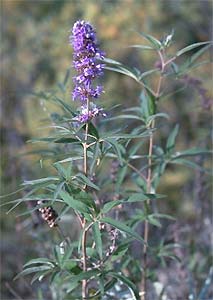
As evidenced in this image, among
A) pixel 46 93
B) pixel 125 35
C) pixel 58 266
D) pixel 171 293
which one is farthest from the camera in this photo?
pixel 125 35

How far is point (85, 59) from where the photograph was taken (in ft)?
4.72

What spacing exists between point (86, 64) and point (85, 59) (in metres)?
0.01

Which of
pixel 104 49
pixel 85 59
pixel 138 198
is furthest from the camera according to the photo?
A: pixel 104 49

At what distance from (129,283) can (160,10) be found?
5.57 metres

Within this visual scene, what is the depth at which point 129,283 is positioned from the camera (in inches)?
62.7

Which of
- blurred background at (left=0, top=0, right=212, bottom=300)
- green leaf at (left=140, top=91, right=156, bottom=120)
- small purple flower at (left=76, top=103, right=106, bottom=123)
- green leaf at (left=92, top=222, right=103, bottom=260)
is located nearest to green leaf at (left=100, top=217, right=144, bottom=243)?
green leaf at (left=92, top=222, right=103, bottom=260)

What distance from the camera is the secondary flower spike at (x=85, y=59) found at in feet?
4.72

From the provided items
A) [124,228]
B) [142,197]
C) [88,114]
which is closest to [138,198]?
[142,197]

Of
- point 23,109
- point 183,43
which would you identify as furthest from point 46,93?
point 183,43

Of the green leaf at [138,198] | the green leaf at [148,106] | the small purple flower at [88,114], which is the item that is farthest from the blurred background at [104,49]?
the small purple flower at [88,114]

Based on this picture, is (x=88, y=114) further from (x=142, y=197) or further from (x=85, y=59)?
(x=142, y=197)

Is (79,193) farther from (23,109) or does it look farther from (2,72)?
(2,72)

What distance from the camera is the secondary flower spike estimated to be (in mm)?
1439

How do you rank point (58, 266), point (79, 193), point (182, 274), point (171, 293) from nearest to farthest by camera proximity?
point (79, 193), point (58, 266), point (182, 274), point (171, 293)
